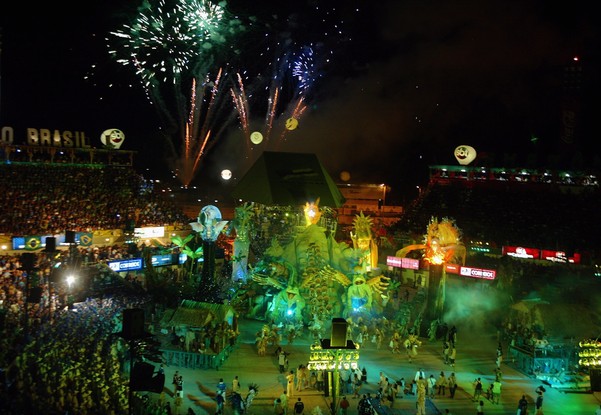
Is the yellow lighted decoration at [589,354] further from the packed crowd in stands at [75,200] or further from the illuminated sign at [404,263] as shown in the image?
the packed crowd in stands at [75,200]

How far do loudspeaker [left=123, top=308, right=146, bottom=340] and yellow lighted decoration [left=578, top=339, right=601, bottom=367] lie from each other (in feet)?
48.1

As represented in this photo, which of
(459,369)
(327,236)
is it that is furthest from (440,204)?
(459,369)

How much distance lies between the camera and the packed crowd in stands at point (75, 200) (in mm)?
27172

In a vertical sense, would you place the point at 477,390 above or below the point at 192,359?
below

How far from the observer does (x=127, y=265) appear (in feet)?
86.7

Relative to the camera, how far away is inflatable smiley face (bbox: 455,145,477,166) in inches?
1455

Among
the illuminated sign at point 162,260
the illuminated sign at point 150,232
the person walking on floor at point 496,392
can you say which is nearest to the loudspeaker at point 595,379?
the person walking on floor at point 496,392

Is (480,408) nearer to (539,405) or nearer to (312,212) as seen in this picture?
(539,405)

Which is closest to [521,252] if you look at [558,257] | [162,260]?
[558,257]

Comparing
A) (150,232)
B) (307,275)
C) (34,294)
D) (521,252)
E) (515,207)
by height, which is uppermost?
(515,207)

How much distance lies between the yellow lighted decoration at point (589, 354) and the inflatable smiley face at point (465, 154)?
2118 cm

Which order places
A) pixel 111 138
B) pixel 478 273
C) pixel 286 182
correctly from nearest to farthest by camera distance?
pixel 478 273, pixel 286 182, pixel 111 138

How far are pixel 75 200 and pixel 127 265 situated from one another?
6486 mm

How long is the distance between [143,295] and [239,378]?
27.9 ft
